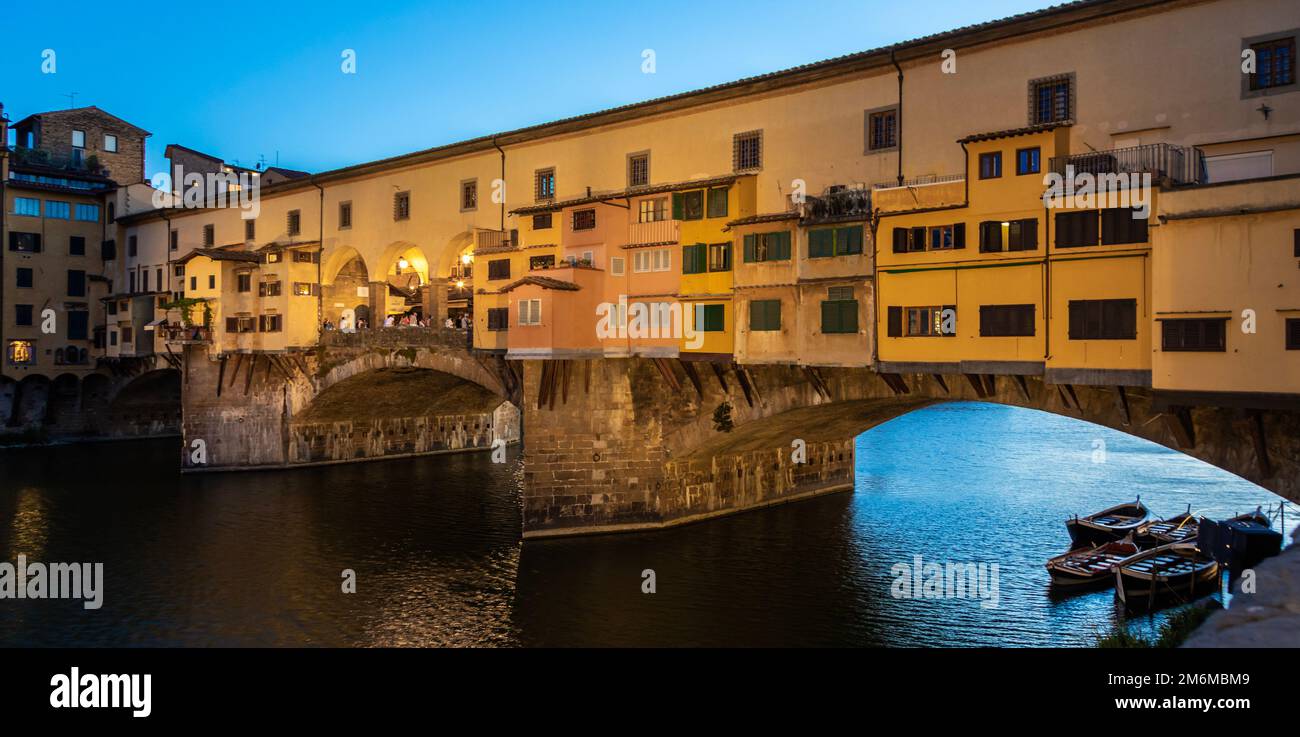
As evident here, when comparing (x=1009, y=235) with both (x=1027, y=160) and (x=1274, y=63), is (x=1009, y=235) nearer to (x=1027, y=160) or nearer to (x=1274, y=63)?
(x=1027, y=160)

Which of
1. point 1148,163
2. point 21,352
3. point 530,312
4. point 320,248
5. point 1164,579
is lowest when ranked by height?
point 1164,579

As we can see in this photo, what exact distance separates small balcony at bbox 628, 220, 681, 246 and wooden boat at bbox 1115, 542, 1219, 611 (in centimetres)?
1756

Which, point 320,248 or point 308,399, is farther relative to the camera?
Answer: point 308,399

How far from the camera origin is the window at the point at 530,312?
1246 inches

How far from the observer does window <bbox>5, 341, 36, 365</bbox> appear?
58500 millimetres

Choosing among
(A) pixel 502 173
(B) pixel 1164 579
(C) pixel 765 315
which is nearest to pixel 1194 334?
(B) pixel 1164 579

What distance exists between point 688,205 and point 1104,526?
1832cm

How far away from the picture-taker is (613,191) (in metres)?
33.9

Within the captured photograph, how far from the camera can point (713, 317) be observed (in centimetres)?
2931

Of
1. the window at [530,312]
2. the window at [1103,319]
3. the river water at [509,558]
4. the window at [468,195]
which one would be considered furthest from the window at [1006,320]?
the window at [468,195]

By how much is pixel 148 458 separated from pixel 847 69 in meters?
50.5

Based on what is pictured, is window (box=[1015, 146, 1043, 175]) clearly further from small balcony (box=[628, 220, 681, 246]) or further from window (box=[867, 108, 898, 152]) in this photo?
small balcony (box=[628, 220, 681, 246])

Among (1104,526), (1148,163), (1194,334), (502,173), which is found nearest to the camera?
(1194,334)
